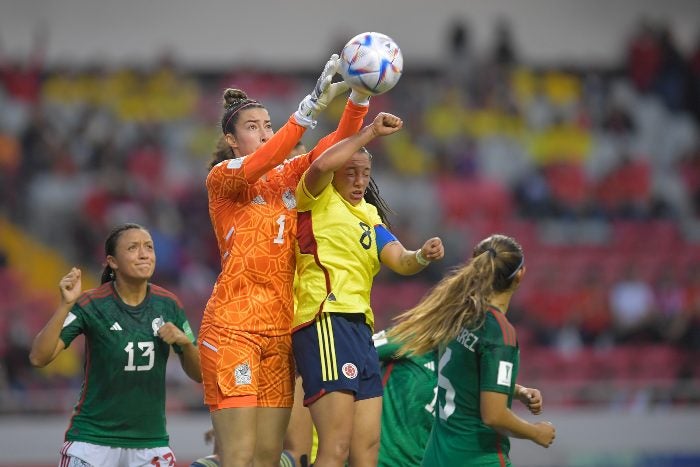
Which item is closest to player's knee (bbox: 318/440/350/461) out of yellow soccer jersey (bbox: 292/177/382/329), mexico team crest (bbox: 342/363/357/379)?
mexico team crest (bbox: 342/363/357/379)

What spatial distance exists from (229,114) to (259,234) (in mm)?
760

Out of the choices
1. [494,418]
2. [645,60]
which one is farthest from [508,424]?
[645,60]

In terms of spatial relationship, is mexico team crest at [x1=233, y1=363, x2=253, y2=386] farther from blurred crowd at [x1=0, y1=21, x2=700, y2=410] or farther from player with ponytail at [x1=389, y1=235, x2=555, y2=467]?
blurred crowd at [x1=0, y1=21, x2=700, y2=410]

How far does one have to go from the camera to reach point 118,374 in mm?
5980

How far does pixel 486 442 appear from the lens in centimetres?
536

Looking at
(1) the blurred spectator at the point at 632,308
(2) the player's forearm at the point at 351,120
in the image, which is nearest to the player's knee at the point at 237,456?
(2) the player's forearm at the point at 351,120

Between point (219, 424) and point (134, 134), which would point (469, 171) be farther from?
point (219, 424)

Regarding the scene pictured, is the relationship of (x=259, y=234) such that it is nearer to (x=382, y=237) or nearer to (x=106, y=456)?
(x=382, y=237)

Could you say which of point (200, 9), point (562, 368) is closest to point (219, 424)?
point (562, 368)

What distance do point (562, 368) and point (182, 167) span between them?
6.36m

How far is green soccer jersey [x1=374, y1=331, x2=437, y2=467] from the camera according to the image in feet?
20.5

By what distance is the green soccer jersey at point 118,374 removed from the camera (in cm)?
595

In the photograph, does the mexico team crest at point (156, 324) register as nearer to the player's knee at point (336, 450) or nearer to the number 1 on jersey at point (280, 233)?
the number 1 on jersey at point (280, 233)

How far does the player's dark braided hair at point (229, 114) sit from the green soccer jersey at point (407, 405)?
1.32 meters
